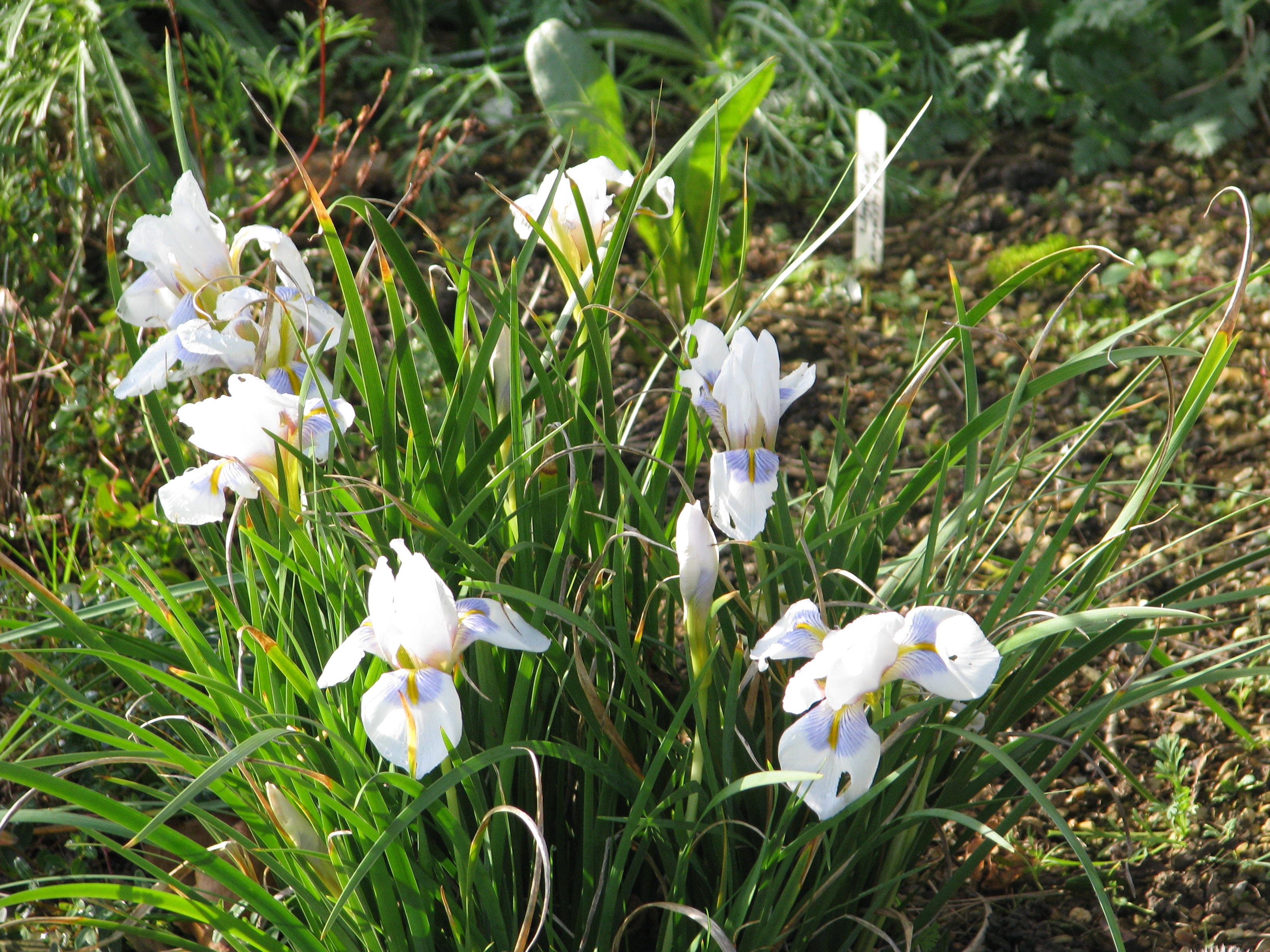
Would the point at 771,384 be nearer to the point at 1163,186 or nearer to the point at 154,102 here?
the point at 1163,186

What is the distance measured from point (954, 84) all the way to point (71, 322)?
A: 2324 mm

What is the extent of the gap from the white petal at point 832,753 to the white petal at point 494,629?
0.72 feet

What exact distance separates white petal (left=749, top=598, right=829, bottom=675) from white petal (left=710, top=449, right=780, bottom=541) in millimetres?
83

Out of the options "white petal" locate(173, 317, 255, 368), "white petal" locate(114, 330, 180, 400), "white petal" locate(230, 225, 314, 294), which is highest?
"white petal" locate(230, 225, 314, 294)

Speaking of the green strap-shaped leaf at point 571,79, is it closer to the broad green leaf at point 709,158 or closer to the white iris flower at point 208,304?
the broad green leaf at point 709,158

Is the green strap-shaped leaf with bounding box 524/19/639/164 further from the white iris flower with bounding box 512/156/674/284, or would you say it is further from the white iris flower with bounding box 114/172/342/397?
the white iris flower with bounding box 114/172/342/397

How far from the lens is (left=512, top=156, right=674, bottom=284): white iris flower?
121 centimetres

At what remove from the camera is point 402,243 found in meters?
1.03

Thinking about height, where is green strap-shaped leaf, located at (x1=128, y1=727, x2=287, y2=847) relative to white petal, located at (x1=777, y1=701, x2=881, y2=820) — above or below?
above

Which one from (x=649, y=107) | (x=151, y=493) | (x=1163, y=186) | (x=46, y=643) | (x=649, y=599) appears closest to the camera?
(x=649, y=599)

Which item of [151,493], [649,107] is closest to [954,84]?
[649,107]

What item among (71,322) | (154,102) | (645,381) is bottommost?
(645,381)

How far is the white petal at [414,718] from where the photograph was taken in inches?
33.3

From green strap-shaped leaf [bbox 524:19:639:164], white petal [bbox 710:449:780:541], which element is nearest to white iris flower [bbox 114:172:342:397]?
white petal [bbox 710:449:780:541]
